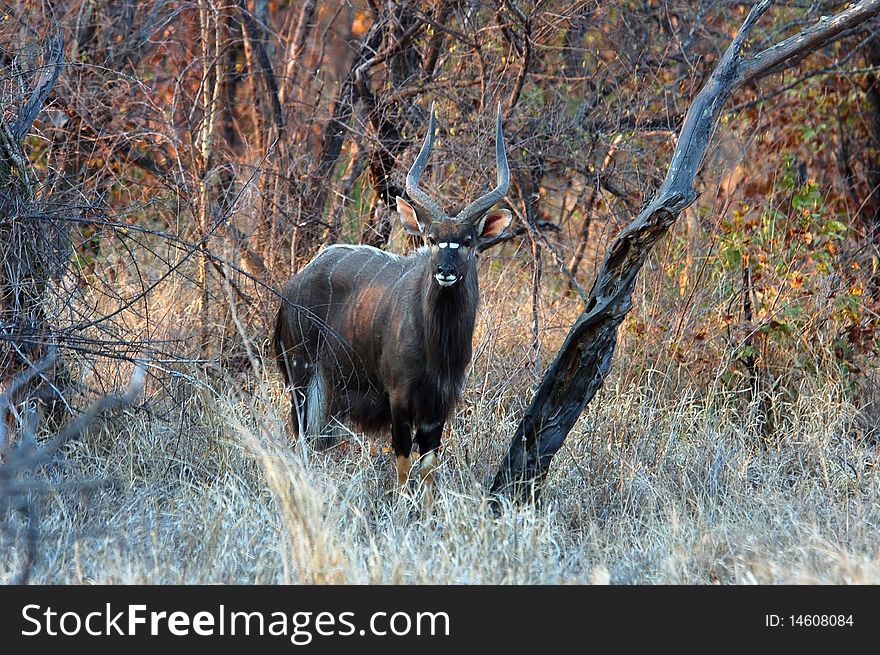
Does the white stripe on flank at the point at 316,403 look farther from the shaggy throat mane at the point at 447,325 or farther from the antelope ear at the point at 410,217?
the antelope ear at the point at 410,217

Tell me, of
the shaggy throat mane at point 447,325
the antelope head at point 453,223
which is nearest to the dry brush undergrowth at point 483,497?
the shaggy throat mane at point 447,325

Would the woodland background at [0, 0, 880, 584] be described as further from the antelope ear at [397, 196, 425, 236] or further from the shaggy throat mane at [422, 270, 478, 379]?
the antelope ear at [397, 196, 425, 236]

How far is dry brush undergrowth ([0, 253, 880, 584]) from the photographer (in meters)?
4.01

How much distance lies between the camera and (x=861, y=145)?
873 centimetres

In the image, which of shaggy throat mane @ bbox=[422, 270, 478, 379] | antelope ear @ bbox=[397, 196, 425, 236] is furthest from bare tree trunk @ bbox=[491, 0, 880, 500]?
antelope ear @ bbox=[397, 196, 425, 236]

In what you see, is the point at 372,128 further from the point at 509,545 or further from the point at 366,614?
the point at 366,614

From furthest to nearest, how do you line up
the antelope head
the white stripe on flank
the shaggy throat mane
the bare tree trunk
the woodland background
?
the white stripe on flank, the shaggy throat mane, the antelope head, the bare tree trunk, the woodland background

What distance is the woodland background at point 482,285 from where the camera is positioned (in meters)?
4.38

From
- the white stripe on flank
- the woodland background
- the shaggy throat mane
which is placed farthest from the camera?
the white stripe on flank

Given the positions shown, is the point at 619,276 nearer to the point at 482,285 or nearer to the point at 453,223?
the point at 453,223

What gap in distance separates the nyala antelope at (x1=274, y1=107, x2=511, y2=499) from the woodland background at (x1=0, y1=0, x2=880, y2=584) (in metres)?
0.25

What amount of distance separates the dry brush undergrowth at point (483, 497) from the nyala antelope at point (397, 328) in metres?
0.25

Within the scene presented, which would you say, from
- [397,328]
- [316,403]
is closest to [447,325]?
[397,328]

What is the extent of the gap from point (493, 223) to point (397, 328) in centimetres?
72
